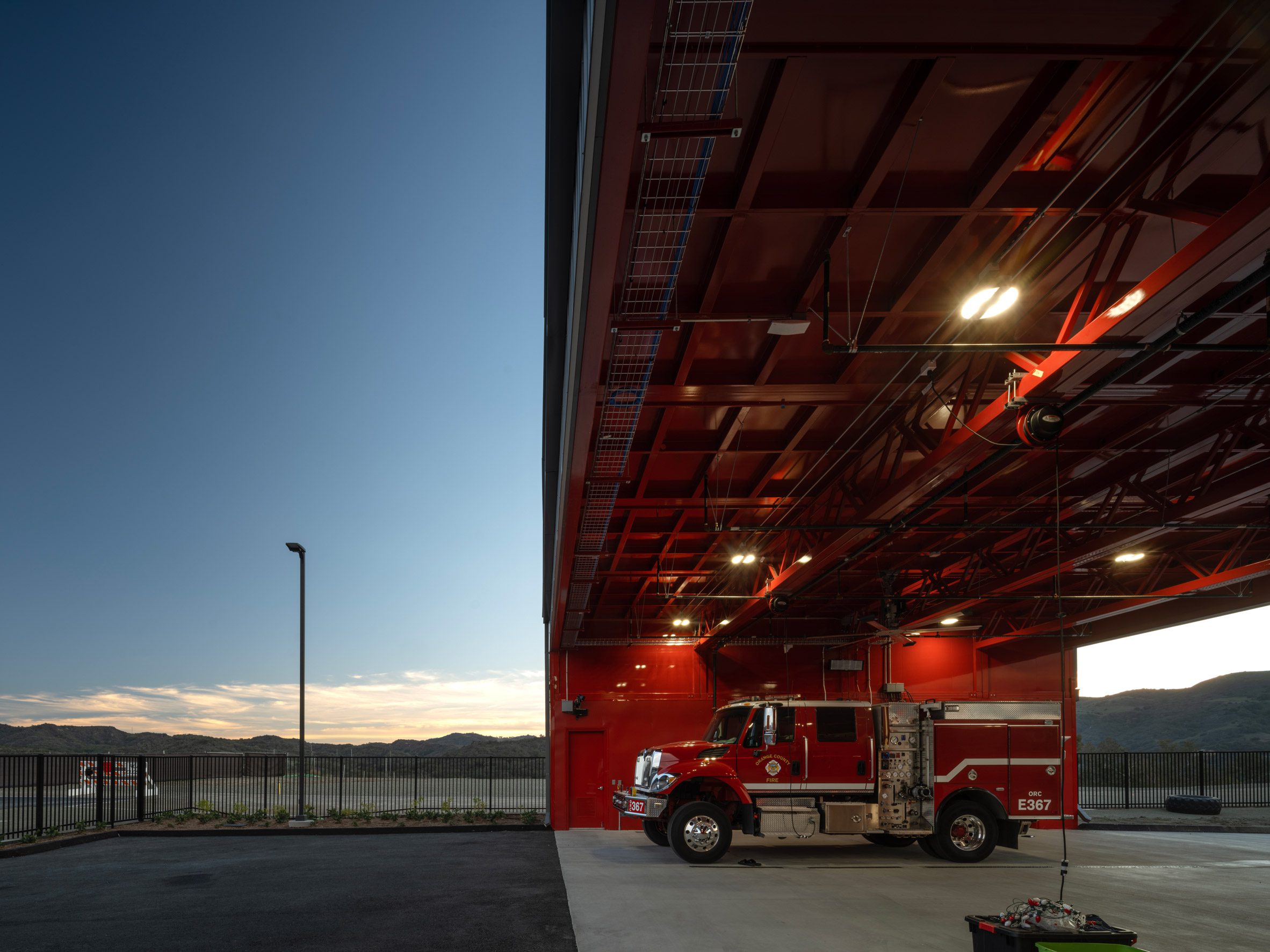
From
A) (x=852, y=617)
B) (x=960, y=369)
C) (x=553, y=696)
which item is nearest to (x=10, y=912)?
(x=960, y=369)

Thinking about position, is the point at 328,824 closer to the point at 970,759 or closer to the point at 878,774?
the point at 878,774

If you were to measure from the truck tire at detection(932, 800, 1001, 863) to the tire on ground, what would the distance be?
1.33m

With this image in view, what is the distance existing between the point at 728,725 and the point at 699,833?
7.78 ft

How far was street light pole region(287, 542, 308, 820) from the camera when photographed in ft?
80.8

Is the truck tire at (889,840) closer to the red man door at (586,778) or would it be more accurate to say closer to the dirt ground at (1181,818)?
the red man door at (586,778)

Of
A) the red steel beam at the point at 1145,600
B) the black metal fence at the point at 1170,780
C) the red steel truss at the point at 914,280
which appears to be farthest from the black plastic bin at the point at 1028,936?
the black metal fence at the point at 1170,780

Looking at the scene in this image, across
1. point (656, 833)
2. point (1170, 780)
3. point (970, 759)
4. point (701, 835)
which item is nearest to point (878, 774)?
point (970, 759)

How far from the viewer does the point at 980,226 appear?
8828 mm

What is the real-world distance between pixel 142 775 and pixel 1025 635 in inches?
899

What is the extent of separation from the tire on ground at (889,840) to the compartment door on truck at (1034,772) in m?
2.25

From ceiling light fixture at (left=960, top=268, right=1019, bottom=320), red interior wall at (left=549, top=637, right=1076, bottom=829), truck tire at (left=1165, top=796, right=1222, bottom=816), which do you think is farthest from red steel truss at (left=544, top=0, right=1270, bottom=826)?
truck tire at (left=1165, top=796, right=1222, bottom=816)

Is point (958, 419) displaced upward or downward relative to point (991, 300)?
downward

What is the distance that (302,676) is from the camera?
25.1 metres

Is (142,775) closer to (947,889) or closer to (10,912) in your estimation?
(10,912)
